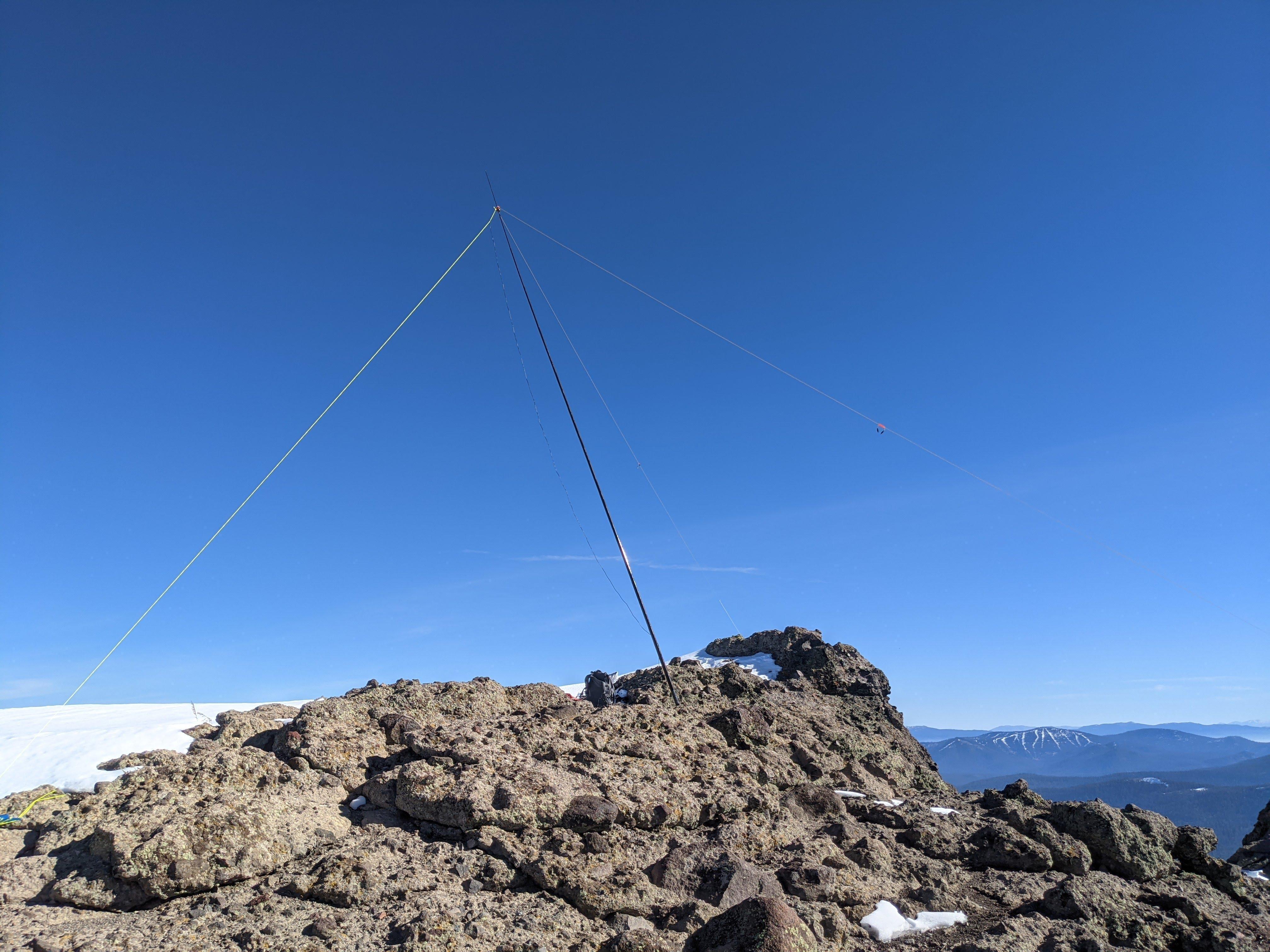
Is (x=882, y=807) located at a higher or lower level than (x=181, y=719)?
lower

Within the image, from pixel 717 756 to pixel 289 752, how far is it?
5.45m

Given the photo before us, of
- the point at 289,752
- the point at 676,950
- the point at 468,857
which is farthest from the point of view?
the point at 289,752

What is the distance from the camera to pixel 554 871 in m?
5.90

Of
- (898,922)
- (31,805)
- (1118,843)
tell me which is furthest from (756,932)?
(31,805)

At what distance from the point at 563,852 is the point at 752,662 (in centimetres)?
1283

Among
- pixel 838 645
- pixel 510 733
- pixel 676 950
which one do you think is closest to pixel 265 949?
pixel 676 950

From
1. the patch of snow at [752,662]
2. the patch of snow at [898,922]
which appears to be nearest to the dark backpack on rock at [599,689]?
the patch of snow at [752,662]

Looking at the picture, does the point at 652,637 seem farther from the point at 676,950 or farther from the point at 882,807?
the point at 676,950

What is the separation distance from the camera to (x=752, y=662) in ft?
59.9

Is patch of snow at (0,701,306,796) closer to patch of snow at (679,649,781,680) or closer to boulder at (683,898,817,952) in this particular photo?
boulder at (683,898,817,952)

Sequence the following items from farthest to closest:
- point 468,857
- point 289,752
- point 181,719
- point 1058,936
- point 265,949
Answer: point 181,719, point 289,752, point 468,857, point 1058,936, point 265,949

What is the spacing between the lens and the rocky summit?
5.28 metres

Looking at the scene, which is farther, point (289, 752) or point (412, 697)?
point (412, 697)

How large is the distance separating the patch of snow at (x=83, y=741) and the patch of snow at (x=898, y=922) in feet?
28.8
